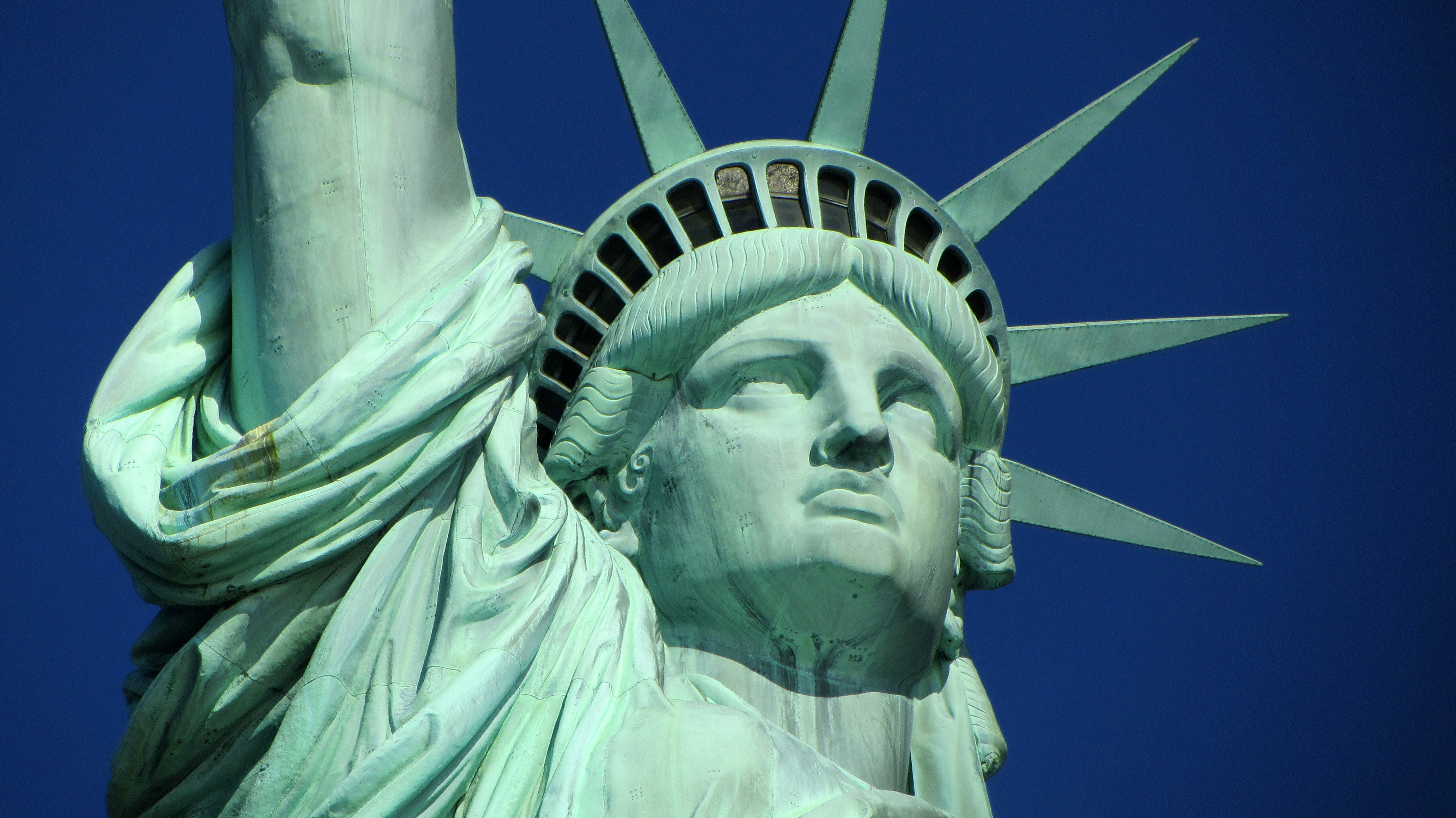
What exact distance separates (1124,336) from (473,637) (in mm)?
4416

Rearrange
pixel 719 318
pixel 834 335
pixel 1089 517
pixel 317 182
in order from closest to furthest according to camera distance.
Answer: pixel 317 182 < pixel 834 335 < pixel 719 318 < pixel 1089 517

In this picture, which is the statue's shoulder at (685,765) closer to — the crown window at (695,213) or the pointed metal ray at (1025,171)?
the crown window at (695,213)

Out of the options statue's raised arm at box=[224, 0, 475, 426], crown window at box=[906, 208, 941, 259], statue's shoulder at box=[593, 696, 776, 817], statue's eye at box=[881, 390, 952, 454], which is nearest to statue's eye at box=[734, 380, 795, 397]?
statue's eye at box=[881, 390, 952, 454]

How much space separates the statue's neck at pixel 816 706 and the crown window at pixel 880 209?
2222 millimetres

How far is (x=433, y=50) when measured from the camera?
299 inches

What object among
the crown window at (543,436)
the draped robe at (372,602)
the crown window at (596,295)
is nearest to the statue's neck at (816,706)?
the draped robe at (372,602)

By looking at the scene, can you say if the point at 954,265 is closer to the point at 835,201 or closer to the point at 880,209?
the point at 880,209

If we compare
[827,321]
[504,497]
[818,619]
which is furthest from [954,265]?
[504,497]

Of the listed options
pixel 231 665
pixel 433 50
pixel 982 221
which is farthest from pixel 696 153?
pixel 231 665

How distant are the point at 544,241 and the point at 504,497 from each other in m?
2.59

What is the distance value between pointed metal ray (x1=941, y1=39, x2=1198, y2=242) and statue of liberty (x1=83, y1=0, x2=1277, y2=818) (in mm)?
832

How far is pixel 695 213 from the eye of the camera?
30.3 feet

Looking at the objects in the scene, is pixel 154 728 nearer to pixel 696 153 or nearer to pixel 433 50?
pixel 433 50

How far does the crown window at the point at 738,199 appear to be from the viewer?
915cm
